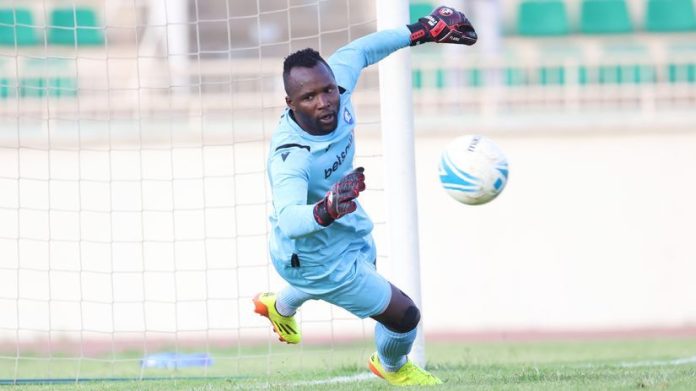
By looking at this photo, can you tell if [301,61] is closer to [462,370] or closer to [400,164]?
[400,164]

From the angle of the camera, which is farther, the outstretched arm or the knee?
the outstretched arm

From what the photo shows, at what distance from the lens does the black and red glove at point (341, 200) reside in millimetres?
5191

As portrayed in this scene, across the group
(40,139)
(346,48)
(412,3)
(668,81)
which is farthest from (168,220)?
(346,48)

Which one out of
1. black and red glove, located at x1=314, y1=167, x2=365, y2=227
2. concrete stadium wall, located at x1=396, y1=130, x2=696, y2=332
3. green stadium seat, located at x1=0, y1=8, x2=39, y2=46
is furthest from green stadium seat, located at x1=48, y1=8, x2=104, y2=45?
black and red glove, located at x1=314, y1=167, x2=365, y2=227

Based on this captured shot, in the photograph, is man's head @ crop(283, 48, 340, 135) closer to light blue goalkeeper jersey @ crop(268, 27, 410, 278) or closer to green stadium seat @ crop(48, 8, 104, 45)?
light blue goalkeeper jersey @ crop(268, 27, 410, 278)

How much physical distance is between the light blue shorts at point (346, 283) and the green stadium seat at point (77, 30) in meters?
12.2

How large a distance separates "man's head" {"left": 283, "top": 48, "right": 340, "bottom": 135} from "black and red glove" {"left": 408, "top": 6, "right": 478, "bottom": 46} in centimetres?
102

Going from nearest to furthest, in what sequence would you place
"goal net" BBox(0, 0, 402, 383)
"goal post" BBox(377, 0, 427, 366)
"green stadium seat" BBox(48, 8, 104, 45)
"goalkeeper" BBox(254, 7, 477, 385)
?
1. "goalkeeper" BBox(254, 7, 477, 385)
2. "goal post" BBox(377, 0, 427, 366)
3. "goal net" BBox(0, 0, 402, 383)
4. "green stadium seat" BBox(48, 8, 104, 45)

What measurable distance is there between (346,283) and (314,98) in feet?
2.88

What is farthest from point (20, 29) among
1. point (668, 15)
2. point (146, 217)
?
point (668, 15)

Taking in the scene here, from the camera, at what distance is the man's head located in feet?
18.9

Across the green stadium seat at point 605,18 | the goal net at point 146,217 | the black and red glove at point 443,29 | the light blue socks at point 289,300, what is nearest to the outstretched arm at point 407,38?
the black and red glove at point 443,29

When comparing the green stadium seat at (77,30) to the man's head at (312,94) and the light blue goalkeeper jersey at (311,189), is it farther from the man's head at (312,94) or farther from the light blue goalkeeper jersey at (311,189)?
the man's head at (312,94)

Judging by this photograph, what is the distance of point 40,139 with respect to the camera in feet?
47.9
